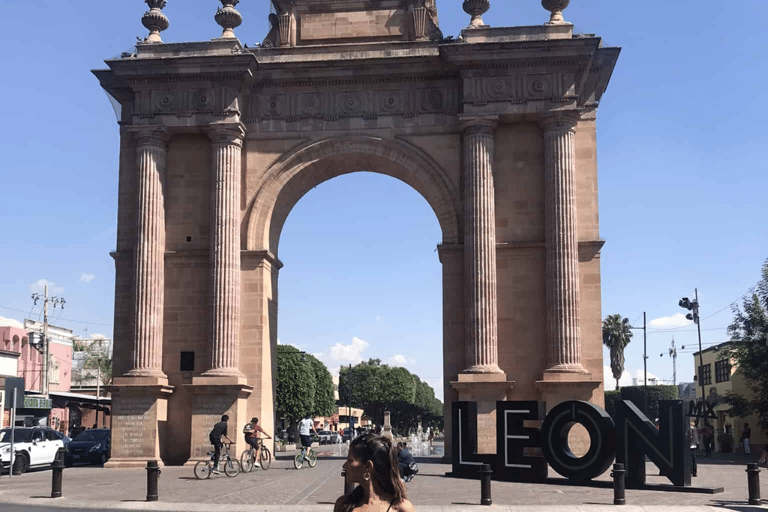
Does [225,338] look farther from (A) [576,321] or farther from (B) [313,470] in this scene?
(A) [576,321]

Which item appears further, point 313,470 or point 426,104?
point 426,104

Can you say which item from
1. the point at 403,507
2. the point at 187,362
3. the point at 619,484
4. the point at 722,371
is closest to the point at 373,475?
the point at 403,507

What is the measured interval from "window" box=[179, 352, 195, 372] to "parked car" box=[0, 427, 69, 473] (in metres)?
5.57

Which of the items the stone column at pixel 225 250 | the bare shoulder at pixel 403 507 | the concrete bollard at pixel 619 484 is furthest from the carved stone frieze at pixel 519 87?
the bare shoulder at pixel 403 507

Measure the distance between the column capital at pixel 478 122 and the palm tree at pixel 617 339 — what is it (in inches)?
3095

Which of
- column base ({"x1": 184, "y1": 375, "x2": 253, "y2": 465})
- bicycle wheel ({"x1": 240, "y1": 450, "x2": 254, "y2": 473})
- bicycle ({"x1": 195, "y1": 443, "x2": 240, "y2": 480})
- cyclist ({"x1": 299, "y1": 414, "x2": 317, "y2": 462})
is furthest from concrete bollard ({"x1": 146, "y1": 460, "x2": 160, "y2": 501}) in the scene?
column base ({"x1": 184, "y1": 375, "x2": 253, "y2": 465})

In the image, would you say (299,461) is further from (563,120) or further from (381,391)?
(381,391)

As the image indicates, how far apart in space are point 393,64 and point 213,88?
6068 mm

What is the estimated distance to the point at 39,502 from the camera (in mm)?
17906

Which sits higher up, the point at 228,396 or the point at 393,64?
the point at 393,64

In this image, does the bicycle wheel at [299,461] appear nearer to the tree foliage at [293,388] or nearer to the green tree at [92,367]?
the tree foliage at [293,388]

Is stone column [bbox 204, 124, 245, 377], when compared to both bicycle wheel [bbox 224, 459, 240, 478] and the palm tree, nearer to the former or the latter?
bicycle wheel [bbox 224, 459, 240, 478]

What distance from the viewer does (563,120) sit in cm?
2912

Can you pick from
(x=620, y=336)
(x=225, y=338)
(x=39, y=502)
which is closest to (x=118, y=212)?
(x=225, y=338)
